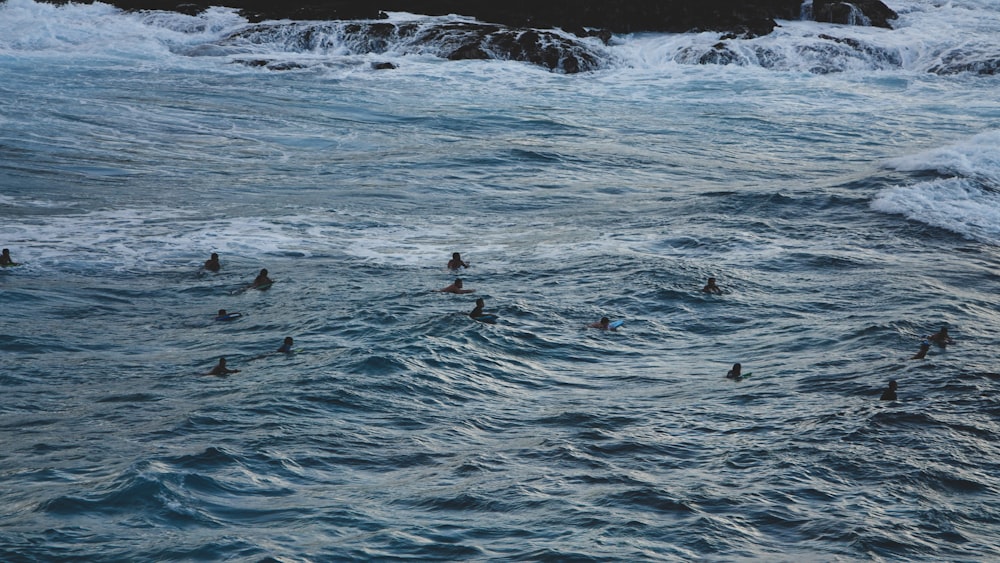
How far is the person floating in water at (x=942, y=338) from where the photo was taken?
16906 millimetres

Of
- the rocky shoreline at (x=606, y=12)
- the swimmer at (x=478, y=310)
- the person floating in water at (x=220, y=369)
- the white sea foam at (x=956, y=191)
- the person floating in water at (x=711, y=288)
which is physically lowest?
the person floating in water at (x=220, y=369)

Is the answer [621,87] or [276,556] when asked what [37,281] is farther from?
[621,87]

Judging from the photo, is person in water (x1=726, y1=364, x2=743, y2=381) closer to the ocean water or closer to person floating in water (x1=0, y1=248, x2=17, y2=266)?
the ocean water

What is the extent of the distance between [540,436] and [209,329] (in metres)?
6.77

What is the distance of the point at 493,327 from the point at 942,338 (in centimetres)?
694

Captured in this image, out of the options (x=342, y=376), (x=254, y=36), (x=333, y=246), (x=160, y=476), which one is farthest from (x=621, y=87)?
(x=160, y=476)

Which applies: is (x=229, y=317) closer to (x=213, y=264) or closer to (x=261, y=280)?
(x=261, y=280)

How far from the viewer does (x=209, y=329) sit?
18016mm

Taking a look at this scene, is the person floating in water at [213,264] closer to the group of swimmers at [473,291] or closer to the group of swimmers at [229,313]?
the group of swimmers at [229,313]

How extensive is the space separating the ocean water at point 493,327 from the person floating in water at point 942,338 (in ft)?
0.92

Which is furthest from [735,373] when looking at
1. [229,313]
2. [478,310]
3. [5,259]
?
→ [5,259]

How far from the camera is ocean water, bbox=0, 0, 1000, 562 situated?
37.6 ft

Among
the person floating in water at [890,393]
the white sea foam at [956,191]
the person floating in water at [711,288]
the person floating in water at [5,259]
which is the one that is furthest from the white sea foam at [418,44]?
the person floating in water at [890,393]

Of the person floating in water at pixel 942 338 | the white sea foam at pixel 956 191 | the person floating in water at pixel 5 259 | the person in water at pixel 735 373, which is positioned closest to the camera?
the person in water at pixel 735 373
